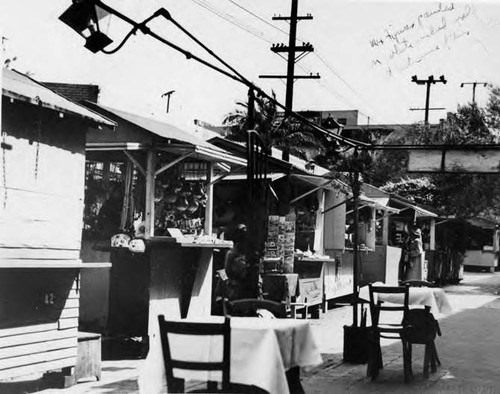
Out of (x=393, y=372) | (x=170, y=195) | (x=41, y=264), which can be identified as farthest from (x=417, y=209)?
(x=41, y=264)

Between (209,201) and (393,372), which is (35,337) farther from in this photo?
(393,372)

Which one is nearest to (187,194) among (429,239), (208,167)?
(208,167)

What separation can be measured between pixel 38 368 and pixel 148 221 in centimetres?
305

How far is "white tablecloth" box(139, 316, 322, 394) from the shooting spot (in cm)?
602

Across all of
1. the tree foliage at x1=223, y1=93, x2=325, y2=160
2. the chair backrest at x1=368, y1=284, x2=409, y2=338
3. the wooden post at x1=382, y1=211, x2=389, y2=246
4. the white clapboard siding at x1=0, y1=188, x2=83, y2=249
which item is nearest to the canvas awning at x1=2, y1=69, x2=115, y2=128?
the white clapboard siding at x1=0, y1=188, x2=83, y2=249

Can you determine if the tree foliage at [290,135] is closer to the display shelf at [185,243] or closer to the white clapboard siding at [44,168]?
the display shelf at [185,243]

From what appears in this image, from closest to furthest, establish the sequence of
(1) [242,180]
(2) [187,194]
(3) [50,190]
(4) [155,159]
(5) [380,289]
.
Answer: (3) [50,190] < (5) [380,289] < (4) [155,159] < (2) [187,194] < (1) [242,180]

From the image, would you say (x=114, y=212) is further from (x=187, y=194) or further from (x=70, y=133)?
(x=70, y=133)

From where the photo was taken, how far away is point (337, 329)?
1501 centimetres

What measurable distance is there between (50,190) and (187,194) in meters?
3.64

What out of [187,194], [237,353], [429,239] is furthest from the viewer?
[429,239]

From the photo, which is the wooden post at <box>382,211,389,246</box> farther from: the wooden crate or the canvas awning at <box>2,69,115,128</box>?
the canvas awning at <box>2,69,115,128</box>

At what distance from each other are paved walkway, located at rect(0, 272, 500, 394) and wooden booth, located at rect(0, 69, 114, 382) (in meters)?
0.68

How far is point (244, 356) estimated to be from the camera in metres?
6.16
